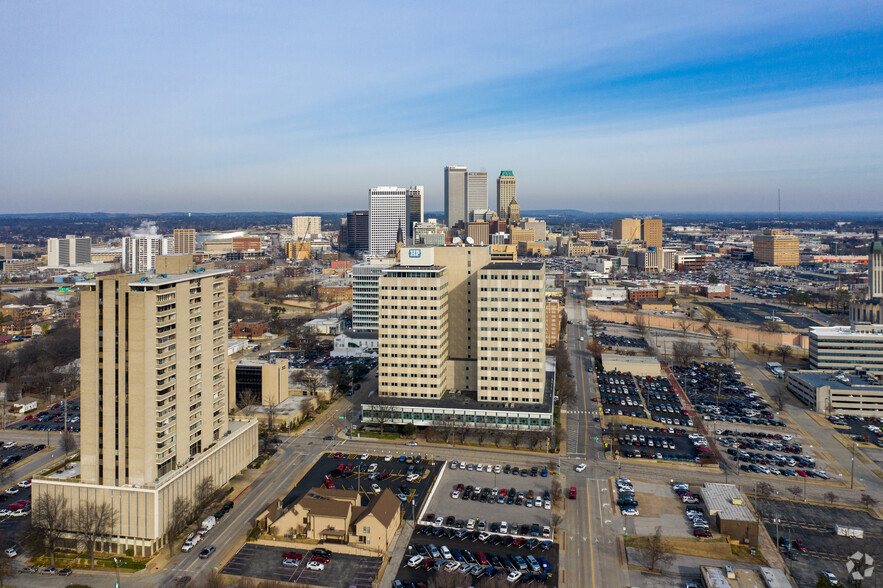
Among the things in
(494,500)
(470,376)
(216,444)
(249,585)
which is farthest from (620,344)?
(249,585)

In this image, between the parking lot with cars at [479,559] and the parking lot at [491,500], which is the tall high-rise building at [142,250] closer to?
the parking lot at [491,500]

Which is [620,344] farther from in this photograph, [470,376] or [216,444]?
[216,444]

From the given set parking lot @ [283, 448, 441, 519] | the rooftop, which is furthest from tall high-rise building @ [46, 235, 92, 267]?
the rooftop

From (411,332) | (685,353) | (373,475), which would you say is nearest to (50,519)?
(373,475)

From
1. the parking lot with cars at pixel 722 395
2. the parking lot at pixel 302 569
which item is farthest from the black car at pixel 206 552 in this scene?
the parking lot with cars at pixel 722 395

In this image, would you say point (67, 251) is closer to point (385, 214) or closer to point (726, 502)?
point (385, 214)
